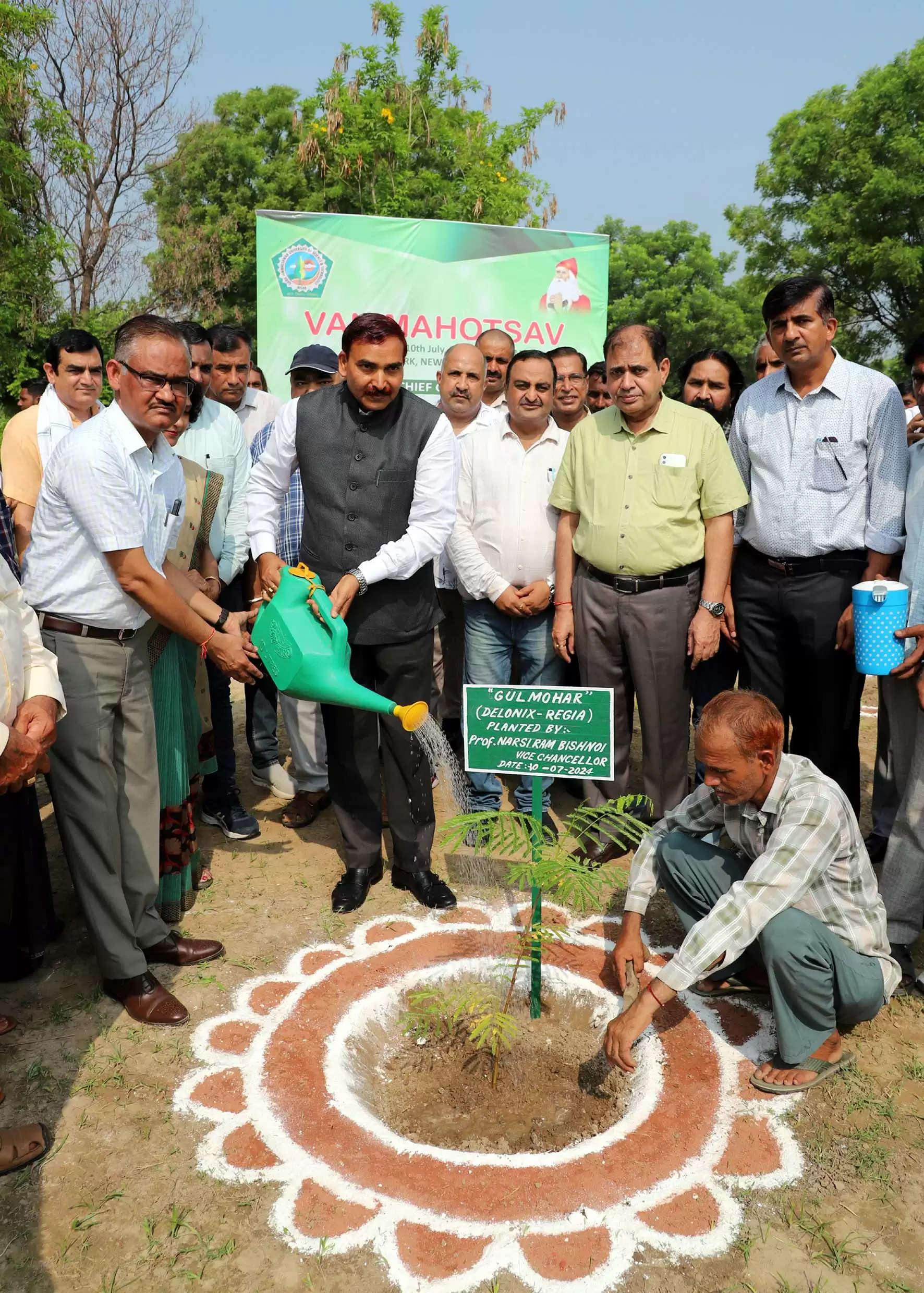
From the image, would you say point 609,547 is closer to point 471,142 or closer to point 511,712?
point 511,712

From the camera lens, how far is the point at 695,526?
4.01 meters

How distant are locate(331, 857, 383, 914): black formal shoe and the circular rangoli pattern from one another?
0.44 meters

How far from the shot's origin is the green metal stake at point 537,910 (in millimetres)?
3006

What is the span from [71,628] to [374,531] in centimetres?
113

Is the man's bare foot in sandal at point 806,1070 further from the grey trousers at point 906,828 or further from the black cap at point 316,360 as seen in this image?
the black cap at point 316,360

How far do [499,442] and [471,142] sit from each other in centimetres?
1834

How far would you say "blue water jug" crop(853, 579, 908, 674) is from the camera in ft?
10.9

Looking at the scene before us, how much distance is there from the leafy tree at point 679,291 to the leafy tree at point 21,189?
71.4ft

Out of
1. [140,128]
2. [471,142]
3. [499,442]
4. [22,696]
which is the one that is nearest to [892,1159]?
[22,696]

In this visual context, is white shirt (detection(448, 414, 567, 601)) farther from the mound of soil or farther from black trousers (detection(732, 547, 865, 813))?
the mound of soil

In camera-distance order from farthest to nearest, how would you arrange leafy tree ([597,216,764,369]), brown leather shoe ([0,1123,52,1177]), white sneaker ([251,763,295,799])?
leafy tree ([597,216,764,369]), white sneaker ([251,763,295,799]), brown leather shoe ([0,1123,52,1177])

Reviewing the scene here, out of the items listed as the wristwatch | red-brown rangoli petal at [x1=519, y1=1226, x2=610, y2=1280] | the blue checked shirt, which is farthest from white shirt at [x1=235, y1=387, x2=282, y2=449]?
red-brown rangoli petal at [x1=519, y1=1226, x2=610, y2=1280]

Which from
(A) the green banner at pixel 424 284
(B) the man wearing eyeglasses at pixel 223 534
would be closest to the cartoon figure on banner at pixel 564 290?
(A) the green banner at pixel 424 284

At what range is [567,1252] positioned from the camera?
231 cm
